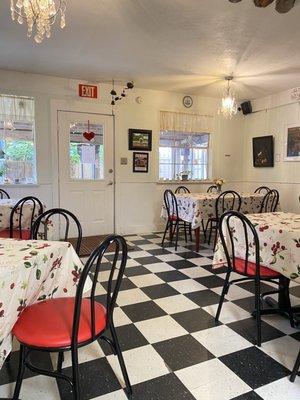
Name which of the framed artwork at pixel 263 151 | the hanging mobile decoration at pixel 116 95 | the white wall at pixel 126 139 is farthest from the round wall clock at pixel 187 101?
the framed artwork at pixel 263 151

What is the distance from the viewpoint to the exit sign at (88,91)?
14.6 ft

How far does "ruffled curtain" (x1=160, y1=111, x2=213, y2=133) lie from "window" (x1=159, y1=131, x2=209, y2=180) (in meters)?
0.11

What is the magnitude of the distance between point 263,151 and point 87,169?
3.21m

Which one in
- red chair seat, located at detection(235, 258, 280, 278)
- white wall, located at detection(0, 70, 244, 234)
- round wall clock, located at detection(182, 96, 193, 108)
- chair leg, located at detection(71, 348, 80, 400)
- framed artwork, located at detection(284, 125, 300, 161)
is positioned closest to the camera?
chair leg, located at detection(71, 348, 80, 400)

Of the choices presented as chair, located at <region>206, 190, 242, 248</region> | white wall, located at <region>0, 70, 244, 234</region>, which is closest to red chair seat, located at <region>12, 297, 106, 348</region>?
chair, located at <region>206, 190, 242, 248</region>

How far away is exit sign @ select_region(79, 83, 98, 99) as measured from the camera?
175 inches

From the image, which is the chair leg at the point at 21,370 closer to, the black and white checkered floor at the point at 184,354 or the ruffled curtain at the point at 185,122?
the black and white checkered floor at the point at 184,354

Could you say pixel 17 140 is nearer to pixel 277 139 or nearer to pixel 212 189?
pixel 212 189

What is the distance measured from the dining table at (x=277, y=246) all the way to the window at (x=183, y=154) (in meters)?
3.06

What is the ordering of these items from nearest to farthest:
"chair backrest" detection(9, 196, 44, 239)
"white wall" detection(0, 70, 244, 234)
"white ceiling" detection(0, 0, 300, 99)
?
"white ceiling" detection(0, 0, 300, 99) < "chair backrest" detection(9, 196, 44, 239) < "white wall" detection(0, 70, 244, 234)

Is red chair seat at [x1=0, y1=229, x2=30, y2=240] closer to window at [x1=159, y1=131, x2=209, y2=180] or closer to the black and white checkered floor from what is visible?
the black and white checkered floor

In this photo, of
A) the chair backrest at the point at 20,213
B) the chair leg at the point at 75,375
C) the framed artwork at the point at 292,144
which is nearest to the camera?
the chair leg at the point at 75,375

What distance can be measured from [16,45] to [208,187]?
3.79 meters

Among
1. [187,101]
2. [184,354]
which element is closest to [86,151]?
[187,101]
